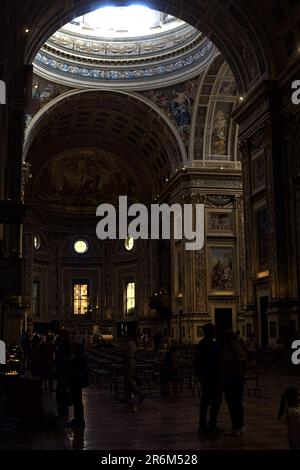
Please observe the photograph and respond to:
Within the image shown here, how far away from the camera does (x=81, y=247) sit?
45.4 meters

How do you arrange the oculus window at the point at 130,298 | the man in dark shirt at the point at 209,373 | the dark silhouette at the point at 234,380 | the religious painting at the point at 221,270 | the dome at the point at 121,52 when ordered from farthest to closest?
the oculus window at the point at 130,298, the dome at the point at 121,52, the religious painting at the point at 221,270, the man in dark shirt at the point at 209,373, the dark silhouette at the point at 234,380

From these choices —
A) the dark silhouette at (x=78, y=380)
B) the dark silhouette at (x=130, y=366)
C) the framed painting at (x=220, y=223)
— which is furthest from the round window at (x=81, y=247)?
the dark silhouette at (x=78, y=380)

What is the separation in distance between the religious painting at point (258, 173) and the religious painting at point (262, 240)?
0.97m

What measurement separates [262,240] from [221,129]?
12792 millimetres

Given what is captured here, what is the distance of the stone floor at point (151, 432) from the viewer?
24.6 ft

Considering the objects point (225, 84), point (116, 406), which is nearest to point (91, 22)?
point (225, 84)

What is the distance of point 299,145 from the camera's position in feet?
64.6

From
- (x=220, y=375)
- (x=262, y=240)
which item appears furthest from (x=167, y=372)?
(x=262, y=240)

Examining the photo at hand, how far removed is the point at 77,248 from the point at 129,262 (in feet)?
14.4

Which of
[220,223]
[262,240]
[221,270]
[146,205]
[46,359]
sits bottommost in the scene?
[46,359]

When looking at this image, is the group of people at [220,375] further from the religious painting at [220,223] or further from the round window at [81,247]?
the round window at [81,247]

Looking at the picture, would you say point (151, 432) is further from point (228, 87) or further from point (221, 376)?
point (228, 87)

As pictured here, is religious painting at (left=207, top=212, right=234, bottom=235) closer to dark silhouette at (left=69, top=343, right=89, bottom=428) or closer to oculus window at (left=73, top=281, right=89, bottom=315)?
oculus window at (left=73, top=281, right=89, bottom=315)
